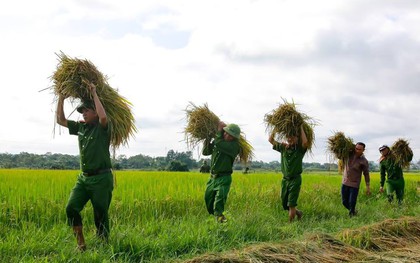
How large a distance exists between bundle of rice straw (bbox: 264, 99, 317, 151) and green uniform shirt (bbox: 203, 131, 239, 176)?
0.92 meters

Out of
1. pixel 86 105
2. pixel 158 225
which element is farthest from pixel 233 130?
pixel 86 105

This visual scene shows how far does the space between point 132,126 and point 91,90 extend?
79cm

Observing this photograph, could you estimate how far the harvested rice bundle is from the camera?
705 cm

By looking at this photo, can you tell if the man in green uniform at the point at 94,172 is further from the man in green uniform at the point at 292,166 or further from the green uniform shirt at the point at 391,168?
the green uniform shirt at the point at 391,168

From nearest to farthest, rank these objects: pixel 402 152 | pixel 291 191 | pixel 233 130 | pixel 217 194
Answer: pixel 217 194 < pixel 233 130 < pixel 291 191 < pixel 402 152

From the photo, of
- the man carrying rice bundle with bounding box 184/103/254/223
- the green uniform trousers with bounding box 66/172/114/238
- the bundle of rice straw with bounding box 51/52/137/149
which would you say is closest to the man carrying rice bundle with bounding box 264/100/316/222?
the man carrying rice bundle with bounding box 184/103/254/223

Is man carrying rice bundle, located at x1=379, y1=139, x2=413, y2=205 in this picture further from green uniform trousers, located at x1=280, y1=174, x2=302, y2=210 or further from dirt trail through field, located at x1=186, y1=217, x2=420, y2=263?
dirt trail through field, located at x1=186, y1=217, x2=420, y2=263

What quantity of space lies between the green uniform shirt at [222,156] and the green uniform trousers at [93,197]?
2.10 meters

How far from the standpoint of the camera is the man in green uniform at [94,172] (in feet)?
15.7

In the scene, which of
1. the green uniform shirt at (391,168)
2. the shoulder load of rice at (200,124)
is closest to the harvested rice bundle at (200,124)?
the shoulder load of rice at (200,124)

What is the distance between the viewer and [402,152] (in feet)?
34.4

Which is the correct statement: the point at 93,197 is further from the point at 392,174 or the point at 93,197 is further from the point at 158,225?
the point at 392,174

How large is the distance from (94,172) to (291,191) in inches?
140

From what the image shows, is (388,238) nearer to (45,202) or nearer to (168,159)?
(45,202)
